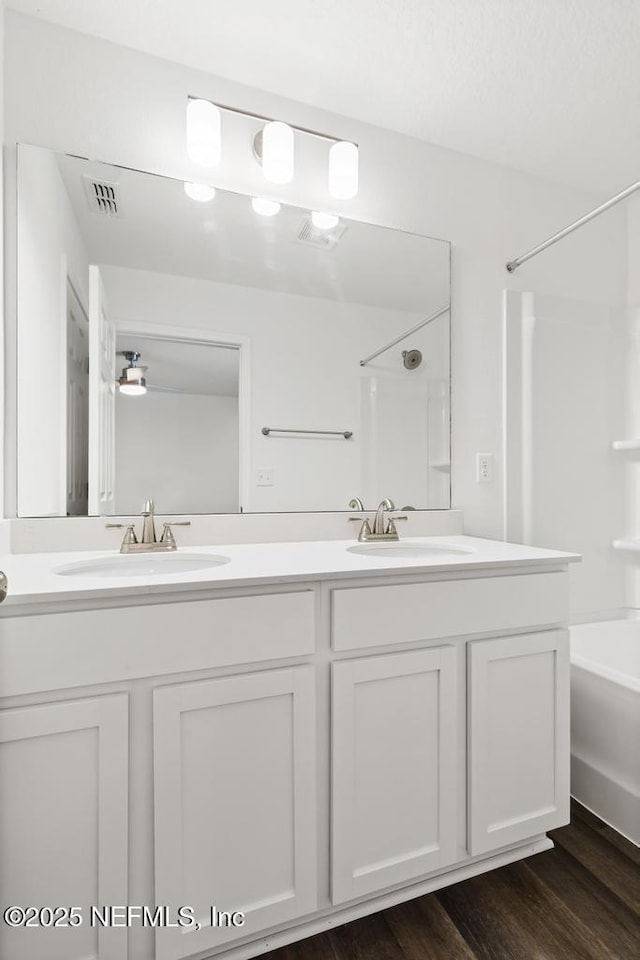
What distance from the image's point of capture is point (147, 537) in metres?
1.37

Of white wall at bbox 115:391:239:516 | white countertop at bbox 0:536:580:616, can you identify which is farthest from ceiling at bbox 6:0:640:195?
white countertop at bbox 0:536:580:616

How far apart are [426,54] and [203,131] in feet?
2.33

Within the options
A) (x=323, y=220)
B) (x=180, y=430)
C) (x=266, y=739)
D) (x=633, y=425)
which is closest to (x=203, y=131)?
(x=323, y=220)

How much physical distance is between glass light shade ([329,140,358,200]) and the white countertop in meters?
1.18

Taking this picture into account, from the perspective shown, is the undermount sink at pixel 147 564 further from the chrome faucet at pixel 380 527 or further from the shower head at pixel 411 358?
the shower head at pixel 411 358

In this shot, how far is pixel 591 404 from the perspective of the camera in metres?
2.10

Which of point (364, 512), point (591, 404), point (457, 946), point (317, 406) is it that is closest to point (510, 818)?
point (457, 946)

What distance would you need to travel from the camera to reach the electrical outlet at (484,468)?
1.89 meters

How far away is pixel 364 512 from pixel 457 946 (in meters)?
1.12

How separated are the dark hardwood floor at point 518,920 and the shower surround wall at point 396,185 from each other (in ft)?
3.37

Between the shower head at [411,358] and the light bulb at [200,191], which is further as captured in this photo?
the shower head at [411,358]

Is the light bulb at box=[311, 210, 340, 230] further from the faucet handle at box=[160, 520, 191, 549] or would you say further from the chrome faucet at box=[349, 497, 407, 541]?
the faucet handle at box=[160, 520, 191, 549]

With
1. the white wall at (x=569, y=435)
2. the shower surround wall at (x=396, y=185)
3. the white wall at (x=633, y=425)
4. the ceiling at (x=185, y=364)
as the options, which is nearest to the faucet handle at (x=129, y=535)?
the shower surround wall at (x=396, y=185)

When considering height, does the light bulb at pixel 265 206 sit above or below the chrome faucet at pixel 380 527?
above
